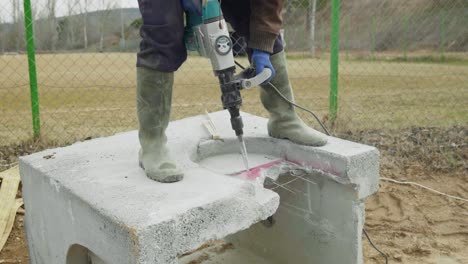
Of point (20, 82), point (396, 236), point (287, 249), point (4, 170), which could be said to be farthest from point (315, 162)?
point (20, 82)

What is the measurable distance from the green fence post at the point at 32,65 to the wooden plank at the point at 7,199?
660 mm

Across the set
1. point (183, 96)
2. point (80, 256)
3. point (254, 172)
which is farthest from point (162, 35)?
point (183, 96)

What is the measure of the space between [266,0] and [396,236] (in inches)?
67.6

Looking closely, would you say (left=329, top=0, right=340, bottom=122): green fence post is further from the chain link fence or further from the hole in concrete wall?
the hole in concrete wall

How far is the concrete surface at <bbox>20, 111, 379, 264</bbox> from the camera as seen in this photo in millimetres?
1481

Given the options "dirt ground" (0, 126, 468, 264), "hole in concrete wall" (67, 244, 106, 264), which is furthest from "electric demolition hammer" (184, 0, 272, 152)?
"dirt ground" (0, 126, 468, 264)

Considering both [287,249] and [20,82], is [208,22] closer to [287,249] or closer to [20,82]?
[287,249]

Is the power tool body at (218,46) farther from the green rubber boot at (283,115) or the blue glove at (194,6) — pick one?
the green rubber boot at (283,115)

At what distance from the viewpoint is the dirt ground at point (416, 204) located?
8.64 ft

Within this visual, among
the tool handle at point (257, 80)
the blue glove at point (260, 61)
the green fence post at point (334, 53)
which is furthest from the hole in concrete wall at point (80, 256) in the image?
the green fence post at point (334, 53)

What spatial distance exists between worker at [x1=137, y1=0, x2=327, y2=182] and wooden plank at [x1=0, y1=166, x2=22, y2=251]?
1.36 metres

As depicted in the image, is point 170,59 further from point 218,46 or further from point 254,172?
point 254,172

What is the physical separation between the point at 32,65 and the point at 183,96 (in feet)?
11.6

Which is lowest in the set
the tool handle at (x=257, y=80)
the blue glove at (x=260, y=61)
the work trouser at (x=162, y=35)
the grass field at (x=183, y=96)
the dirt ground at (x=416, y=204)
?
the dirt ground at (x=416, y=204)
